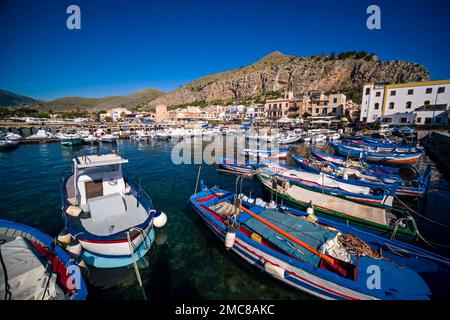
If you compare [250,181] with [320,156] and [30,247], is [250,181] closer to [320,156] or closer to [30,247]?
[320,156]

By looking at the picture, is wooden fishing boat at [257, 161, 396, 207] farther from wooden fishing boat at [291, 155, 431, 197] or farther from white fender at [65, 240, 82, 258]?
white fender at [65, 240, 82, 258]

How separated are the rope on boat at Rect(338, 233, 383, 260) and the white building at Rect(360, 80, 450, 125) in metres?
55.2

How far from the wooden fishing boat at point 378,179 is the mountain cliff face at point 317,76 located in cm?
9567

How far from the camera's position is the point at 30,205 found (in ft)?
41.7

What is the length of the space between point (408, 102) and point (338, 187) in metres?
52.4

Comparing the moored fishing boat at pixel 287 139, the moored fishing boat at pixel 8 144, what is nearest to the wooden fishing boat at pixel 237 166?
the moored fishing boat at pixel 287 139

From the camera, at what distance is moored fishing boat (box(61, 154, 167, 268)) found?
6.92 meters

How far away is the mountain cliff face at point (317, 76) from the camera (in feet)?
282

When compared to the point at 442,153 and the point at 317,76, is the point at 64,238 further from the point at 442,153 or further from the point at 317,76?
the point at 317,76

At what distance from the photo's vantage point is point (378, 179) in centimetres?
1560

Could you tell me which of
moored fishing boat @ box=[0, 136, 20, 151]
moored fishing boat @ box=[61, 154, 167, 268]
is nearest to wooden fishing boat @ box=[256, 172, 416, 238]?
moored fishing boat @ box=[61, 154, 167, 268]

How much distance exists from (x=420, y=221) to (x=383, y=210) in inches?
143

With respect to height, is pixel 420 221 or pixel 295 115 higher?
pixel 295 115
